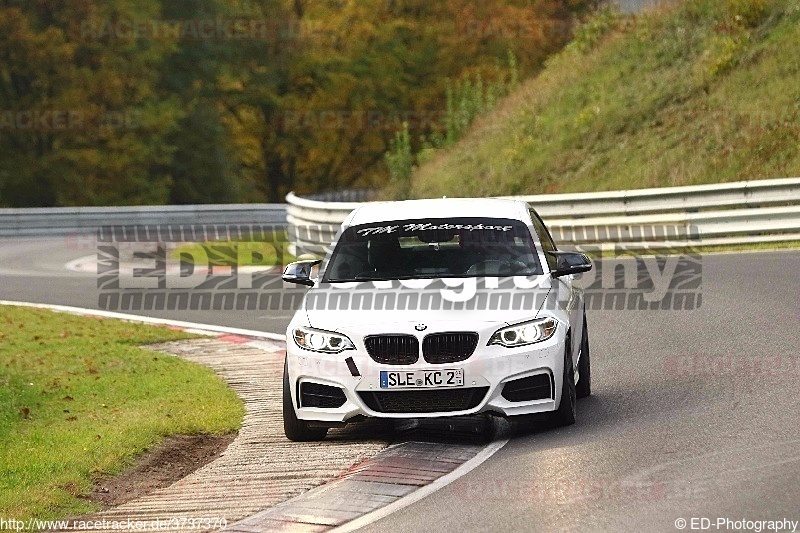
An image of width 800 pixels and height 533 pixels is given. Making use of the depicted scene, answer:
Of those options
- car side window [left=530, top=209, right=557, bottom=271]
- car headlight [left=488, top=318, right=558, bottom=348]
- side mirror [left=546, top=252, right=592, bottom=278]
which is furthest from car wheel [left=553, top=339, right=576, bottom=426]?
car side window [left=530, top=209, right=557, bottom=271]

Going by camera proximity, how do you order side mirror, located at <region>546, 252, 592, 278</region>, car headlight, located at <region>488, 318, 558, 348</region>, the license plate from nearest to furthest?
the license plate
car headlight, located at <region>488, 318, 558, 348</region>
side mirror, located at <region>546, 252, 592, 278</region>

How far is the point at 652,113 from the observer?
111ft

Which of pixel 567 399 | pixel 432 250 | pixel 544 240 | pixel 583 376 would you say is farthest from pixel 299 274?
pixel 583 376

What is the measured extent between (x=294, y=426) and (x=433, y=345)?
48.4 inches

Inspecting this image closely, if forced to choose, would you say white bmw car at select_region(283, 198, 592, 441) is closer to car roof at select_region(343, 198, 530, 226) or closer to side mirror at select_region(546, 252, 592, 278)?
side mirror at select_region(546, 252, 592, 278)

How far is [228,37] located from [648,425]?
2616 inches

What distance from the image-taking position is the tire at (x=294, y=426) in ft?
33.7

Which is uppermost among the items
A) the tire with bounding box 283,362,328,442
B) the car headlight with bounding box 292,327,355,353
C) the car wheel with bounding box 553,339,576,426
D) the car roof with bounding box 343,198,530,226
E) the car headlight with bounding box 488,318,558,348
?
the car roof with bounding box 343,198,530,226

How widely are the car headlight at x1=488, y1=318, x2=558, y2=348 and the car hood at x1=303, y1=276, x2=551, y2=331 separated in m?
0.06

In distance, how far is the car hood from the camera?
996 centimetres

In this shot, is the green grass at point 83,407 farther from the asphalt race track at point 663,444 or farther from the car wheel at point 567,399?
the car wheel at point 567,399

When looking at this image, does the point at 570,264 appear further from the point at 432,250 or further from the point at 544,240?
the point at 432,250

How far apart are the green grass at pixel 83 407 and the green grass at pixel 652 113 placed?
15.7 metres

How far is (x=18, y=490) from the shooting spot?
349 inches
